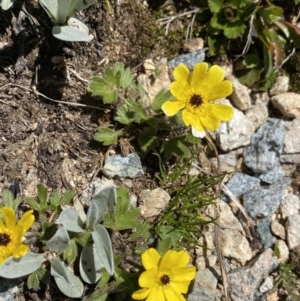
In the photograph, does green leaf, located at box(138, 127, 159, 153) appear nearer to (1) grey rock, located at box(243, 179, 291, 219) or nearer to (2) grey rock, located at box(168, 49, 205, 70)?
(2) grey rock, located at box(168, 49, 205, 70)

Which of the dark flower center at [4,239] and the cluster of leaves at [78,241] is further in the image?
the cluster of leaves at [78,241]

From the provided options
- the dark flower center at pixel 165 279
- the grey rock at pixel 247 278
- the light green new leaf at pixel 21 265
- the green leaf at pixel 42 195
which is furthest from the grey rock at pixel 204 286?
the green leaf at pixel 42 195

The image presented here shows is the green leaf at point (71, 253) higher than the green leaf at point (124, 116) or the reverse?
the reverse

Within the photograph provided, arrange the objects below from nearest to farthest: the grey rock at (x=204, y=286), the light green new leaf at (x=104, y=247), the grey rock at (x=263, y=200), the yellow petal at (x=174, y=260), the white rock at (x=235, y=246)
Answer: the light green new leaf at (x=104, y=247) < the yellow petal at (x=174, y=260) < the grey rock at (x=204, y=286) < the white rock at (x=235, y=246) < the grey rock at (x=263, y=200)

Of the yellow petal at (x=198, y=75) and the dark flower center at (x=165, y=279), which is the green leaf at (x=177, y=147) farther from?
the dark flower center at (x=165, y=279)

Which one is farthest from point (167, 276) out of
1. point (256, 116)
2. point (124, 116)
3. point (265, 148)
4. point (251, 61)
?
point (251, 61)

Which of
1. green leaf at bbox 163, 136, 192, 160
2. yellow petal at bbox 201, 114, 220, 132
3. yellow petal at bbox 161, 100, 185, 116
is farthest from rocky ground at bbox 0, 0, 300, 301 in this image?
yellow petal at bbox 201, 114, 220, 132

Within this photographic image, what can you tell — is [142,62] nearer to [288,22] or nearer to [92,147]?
[92,147]

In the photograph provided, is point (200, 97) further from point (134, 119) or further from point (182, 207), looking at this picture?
point (182, 207)
